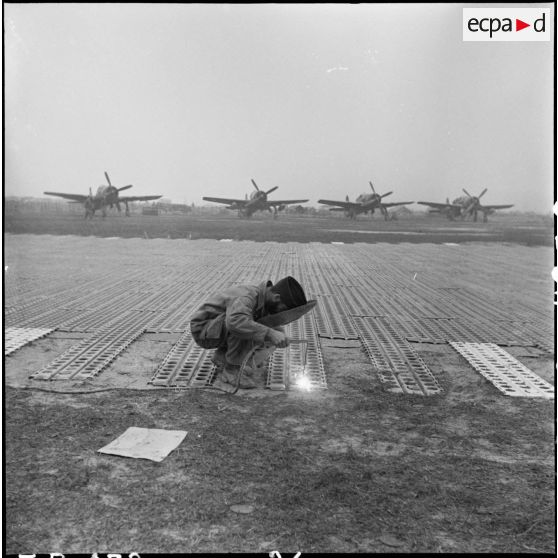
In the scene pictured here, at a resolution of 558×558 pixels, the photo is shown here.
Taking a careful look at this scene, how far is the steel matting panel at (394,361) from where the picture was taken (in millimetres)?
4387

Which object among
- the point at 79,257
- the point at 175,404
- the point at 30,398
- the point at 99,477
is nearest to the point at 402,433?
the point at 175,404

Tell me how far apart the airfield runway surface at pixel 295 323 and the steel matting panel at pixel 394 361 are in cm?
1

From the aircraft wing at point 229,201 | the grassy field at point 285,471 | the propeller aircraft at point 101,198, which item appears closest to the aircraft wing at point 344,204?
the aircraft wing at point 229,201

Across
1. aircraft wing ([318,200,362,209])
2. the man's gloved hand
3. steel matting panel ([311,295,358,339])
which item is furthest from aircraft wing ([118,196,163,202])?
the man's gloved hand

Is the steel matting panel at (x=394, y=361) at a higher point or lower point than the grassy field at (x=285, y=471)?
higher

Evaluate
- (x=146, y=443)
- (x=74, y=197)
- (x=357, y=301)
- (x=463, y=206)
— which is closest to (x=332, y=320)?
(x=357, y=301)

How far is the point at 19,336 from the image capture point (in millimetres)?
5520

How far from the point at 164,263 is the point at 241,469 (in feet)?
30.6

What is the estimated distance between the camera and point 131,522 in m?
2.38

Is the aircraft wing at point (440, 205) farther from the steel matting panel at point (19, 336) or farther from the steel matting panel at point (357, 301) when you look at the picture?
the steel matting panel at point (19, 336)

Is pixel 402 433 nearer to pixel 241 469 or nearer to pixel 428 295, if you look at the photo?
pixel 241 469

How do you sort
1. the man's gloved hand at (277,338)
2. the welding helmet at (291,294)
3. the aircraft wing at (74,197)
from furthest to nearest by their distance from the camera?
the aircraft wing at (74,197) → the welding helmet at (291,294) → the man's gloved hand at (277,338)

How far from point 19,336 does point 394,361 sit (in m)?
3.97

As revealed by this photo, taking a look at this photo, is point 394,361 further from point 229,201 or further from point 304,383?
point 229,201
